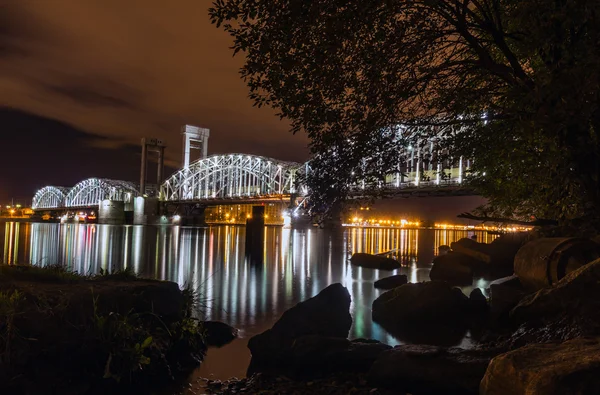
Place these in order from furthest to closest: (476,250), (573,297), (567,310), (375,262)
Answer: (375,262) → (476,250) → (567,310) → (573,297)

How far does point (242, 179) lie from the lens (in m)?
138

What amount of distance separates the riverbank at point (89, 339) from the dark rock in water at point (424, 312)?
20.2ft

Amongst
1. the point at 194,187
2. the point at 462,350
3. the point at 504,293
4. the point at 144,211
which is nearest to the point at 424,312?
the point at 504,293

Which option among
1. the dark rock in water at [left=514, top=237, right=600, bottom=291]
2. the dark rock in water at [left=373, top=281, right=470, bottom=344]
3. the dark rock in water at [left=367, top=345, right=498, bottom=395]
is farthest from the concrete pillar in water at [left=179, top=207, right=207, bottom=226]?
the dark rock in water at [left=367, top=345, right=498, bottom=395]

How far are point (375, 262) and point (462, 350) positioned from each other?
23.1 m

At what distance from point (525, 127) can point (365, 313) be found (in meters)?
11.1

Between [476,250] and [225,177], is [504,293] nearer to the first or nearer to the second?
[476,250]

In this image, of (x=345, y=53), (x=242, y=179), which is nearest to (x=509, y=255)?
(x=345, y=53)

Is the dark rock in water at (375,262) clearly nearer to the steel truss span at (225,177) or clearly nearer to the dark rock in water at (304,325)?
the dark rock in water at (304,325)

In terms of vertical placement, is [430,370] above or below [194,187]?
below

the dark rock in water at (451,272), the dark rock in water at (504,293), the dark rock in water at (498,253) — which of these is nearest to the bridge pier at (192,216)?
the dark rock in water at (498,253)

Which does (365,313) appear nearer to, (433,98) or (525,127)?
(433,98)

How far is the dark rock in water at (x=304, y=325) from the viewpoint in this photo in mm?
9203

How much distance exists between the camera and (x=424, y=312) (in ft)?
42.7
